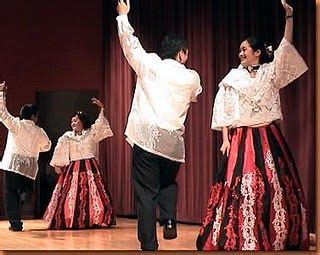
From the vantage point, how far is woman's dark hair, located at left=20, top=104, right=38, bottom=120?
4.01 meters

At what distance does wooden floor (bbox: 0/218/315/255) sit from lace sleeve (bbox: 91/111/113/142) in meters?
0.50

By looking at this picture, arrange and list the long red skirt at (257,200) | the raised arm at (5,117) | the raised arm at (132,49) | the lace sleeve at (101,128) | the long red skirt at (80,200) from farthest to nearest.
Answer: the long red skirt at (80,200) < the lace sleeve at (101,128) < the raised arm at (5,117) < the raised arm at (132,49) < the long red skirt at (257,200)

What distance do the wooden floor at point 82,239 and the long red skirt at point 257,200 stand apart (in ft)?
0.50

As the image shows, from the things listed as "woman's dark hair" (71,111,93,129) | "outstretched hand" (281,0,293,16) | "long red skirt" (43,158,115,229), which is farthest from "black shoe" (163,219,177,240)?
"outstretched hand" (281,0,293,16)

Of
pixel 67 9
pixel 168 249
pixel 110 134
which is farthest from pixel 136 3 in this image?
pixel 168 249

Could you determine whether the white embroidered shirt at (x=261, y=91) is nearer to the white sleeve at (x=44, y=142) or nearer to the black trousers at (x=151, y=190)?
the black trousers at (x=151, y=190)

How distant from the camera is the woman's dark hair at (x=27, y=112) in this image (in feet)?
13.2

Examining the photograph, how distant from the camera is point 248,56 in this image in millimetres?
3820

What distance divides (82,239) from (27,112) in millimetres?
776

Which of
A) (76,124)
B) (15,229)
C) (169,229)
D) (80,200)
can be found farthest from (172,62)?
(80,200)

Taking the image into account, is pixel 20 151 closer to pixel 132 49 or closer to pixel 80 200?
pixel 80 200

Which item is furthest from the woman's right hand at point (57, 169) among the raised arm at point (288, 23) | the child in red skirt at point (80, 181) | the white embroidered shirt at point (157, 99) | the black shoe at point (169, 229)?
the raised arm at point (288, 23)

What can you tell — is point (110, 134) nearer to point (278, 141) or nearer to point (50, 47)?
point (50, 47)

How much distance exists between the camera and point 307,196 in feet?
12.4
